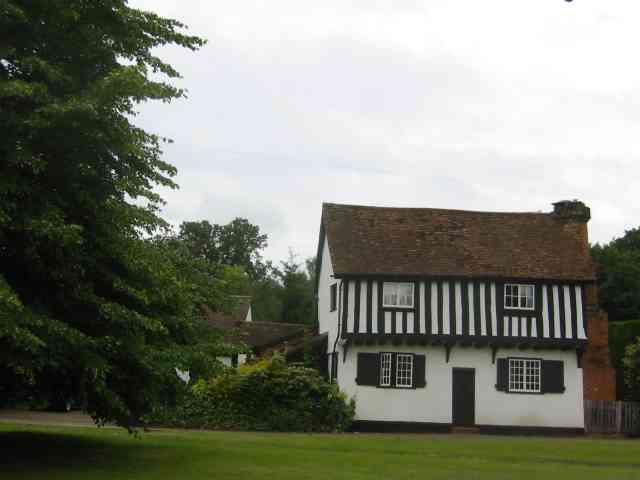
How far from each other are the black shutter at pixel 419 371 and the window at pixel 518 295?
12.5ft

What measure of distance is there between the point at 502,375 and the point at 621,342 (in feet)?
22.6

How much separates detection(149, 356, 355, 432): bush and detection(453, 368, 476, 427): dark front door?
13.8ft

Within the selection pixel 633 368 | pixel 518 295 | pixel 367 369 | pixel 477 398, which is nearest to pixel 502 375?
pixel 477 398

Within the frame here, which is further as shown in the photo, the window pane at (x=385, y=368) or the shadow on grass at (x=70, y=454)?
the window pane at (x=385, y=368)

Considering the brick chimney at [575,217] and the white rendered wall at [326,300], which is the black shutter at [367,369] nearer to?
the white rendered wall at [326,300]

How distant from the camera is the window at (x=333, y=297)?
104 ft

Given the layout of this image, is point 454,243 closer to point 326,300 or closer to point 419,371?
point 419,371

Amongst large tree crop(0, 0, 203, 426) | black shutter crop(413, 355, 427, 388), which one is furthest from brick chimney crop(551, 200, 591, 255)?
large tree crop(0, 0, 203, 426)

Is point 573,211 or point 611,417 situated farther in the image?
point 573,211

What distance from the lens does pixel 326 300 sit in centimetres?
3400

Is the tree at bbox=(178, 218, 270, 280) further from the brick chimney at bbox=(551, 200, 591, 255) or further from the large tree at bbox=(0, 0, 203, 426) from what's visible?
the large tree at bbox=(0, 0, 203, 426)

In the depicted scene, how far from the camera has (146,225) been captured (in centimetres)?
1484

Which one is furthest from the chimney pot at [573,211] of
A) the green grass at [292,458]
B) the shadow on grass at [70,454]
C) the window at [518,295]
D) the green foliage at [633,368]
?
the shadow on grass at [70,454]

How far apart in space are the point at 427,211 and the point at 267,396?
10564 millimetres
